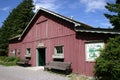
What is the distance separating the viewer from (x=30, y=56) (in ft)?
84.5

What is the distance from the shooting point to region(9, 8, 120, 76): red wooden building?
16219 millimetres

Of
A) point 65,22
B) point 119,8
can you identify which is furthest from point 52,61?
point 119,8

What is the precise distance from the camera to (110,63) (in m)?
12.7

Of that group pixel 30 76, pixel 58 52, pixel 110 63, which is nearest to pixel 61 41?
pixel 58 52

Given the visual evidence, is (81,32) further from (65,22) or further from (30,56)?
(30,56)

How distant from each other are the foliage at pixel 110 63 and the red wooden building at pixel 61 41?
1.18 metres

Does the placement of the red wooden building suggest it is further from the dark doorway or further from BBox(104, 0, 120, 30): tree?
BBox(104, 0, 120, 30): tree

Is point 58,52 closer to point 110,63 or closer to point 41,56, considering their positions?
point 41,56

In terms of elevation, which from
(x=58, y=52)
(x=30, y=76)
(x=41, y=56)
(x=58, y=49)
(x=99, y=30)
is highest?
(x=99, y=30)

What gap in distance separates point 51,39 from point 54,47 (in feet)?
3.30

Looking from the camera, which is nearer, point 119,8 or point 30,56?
point 30,56

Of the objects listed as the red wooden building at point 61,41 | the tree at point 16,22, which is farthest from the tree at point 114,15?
the tree at point 16,22

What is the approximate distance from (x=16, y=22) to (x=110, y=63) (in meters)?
38.1

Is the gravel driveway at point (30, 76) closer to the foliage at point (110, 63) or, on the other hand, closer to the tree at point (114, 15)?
the foliage at point (110, 63)
